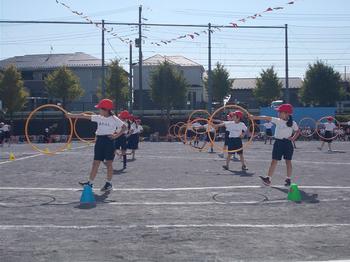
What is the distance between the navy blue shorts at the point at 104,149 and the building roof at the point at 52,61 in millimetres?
49174

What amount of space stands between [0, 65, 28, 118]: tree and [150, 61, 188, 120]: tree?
12.1 metres

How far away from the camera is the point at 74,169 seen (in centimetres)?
1691

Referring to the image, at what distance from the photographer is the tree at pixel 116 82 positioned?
51.2 meters

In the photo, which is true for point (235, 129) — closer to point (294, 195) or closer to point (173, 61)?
point (294, 195)

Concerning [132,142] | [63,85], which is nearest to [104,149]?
[132,142]

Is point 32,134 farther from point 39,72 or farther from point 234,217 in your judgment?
point 234,217

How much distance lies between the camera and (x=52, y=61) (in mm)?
62219

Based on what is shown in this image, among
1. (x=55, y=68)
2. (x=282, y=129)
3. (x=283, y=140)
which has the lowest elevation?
(x=283, y=140)

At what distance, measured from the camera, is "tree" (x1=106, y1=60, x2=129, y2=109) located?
168 ft

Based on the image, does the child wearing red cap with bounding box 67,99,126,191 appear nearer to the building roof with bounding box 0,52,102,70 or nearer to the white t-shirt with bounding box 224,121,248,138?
the white t-shirt with bounding box 224,121,248,138

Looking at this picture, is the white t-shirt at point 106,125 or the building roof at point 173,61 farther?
the building roof at point 173,61

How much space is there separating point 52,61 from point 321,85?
30816 millimetres

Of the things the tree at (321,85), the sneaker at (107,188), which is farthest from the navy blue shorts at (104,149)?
the tree at (321,85)

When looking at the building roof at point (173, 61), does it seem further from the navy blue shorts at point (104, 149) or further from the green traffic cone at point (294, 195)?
the green traffic cone at point (294, 195)
